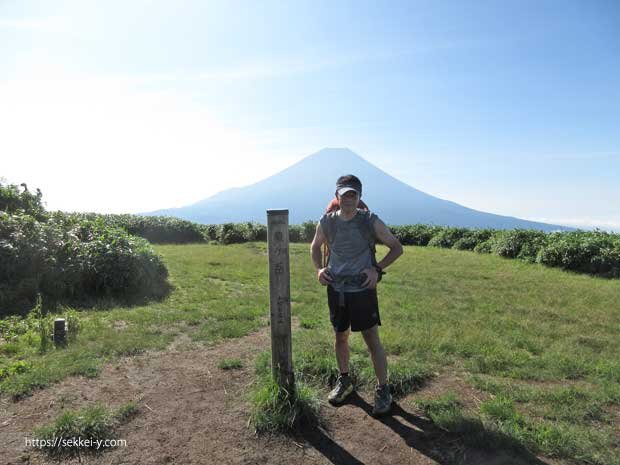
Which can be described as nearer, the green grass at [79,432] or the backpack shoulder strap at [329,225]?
the green grass at [79,432]

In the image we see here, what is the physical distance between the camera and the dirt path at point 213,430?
120 inches

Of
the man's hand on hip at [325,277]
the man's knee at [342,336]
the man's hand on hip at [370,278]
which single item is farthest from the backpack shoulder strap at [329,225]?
the man's knee at [342,336]

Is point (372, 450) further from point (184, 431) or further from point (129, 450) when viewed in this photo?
point (129, 450)

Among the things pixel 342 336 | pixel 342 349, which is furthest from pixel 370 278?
pixel 342 349

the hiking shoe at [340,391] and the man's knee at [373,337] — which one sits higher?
the man's knee at [373,337]

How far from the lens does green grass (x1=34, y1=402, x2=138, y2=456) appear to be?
3.09m

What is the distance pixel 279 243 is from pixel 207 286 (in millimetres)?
6733

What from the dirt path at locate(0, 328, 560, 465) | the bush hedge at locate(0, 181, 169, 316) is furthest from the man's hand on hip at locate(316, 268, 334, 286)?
A: the bush hedge at locate(0, 181, 169, 316)

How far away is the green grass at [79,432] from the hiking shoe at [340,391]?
189cm

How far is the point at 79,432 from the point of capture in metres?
3.18

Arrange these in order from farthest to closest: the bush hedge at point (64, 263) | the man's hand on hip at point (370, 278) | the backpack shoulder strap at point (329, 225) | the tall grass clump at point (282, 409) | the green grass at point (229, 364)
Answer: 1. the bush hedge at point (64, 263)
2. the green grass at point (229, 364)
3. the backpack shoulder strap at point (329, 225)
4. the man's hand on hip at point (370, 278)
5. the tall grass clump at point (282, 409)

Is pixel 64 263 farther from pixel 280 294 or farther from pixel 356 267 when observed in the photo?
pixel 356 267

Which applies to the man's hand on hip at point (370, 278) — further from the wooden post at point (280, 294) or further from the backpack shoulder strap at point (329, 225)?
the wooden post at point (280, 294)

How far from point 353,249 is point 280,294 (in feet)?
2.54
